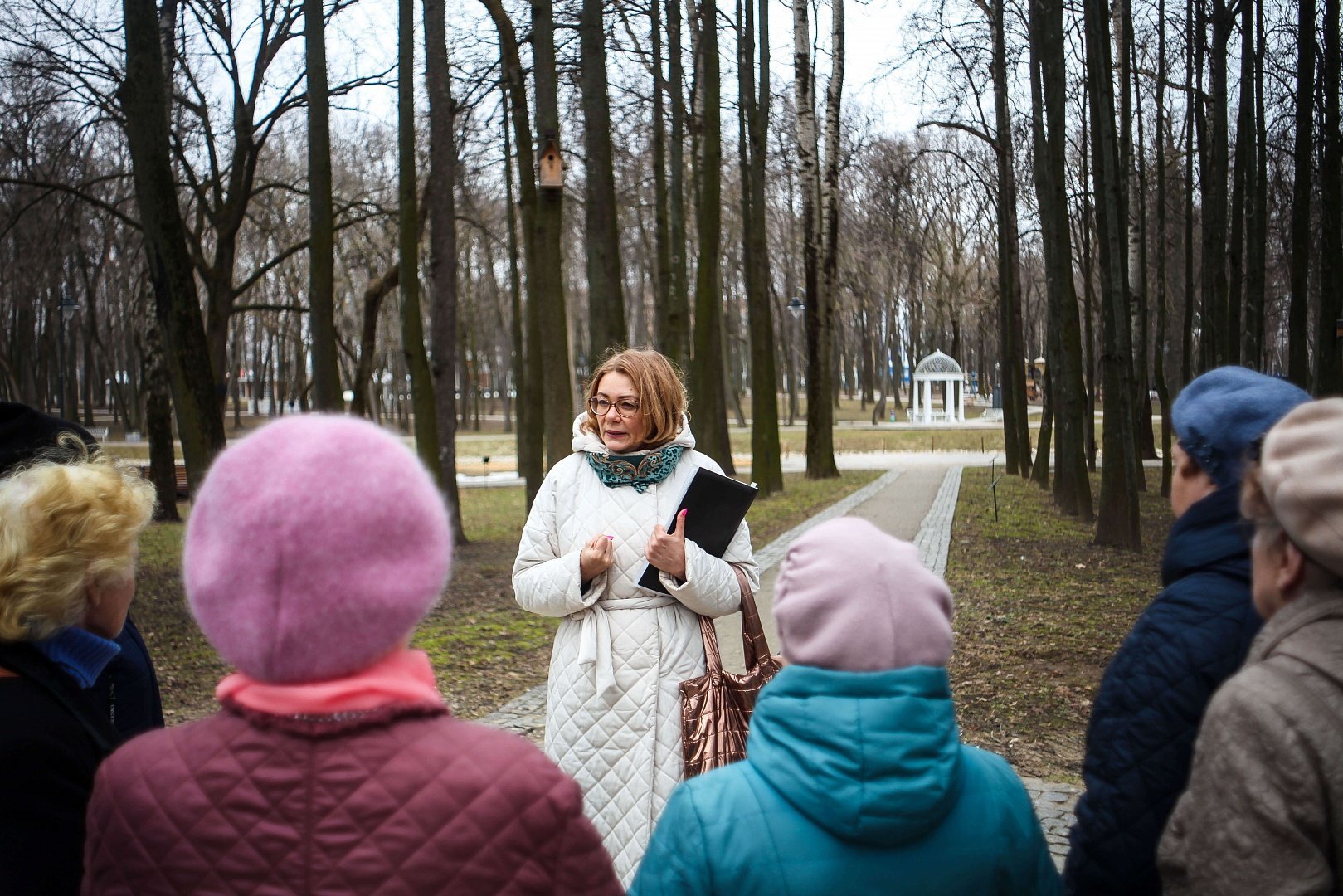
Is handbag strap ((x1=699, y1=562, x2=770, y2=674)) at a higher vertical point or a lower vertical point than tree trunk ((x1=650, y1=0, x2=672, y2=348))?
lower

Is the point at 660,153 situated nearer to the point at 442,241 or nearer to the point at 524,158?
the point at 524,158

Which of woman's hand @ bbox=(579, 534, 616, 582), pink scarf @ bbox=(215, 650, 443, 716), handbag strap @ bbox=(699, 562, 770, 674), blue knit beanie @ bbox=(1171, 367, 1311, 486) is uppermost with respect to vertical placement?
blue knit beanie @ bbox=(1171, 367, 1311, 486)

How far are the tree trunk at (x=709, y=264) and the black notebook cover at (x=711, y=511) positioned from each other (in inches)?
532

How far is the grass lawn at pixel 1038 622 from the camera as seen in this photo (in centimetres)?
647

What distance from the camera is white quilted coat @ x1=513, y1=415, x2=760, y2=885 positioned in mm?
3469

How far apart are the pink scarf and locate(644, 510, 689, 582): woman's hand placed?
1.78 m

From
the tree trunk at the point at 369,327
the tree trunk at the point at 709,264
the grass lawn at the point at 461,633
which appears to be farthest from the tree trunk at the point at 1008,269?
the tree trunk at the point at 369,327

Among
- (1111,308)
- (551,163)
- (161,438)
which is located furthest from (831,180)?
(161,438)

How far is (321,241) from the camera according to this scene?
41.5 ft

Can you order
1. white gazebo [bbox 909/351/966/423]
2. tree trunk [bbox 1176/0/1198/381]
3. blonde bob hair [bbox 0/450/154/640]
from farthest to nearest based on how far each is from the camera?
white gazebo [bbox 909/351/966/423] < tree trunk [bbox 1176/0/1198/381] < blonde bob hair [bbox 0/450/154/640]

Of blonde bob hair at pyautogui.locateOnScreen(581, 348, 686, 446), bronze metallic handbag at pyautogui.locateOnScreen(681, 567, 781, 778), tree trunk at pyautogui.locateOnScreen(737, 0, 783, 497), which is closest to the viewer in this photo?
bronze metallic handbag at pyautogui.locateOnScreen(681, 567, 781, 778)

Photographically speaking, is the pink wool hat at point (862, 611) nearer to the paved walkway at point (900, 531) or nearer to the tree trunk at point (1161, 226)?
the paved walkway at point (900, 531)

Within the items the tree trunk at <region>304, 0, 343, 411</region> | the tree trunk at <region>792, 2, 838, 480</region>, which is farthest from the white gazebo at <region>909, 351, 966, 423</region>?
the tree trunk at <region>304, 0, 343, 411</region>

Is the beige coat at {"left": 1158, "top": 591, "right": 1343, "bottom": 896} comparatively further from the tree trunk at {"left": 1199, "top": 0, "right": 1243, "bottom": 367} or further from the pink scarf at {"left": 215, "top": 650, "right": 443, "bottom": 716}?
the tree trunk at {"left": 1199, "top": 0, "right": 1243, "bottom": 367}
